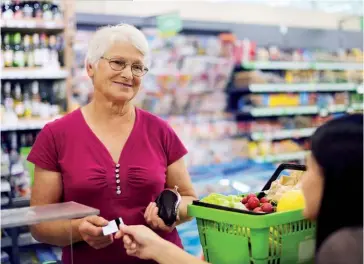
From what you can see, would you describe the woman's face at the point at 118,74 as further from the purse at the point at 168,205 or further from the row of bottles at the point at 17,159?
the row of bottles at the point at 17,159

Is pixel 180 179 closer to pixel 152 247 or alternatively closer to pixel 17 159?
pixel 152 247

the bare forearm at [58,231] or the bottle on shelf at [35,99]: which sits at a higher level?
the bottle on shelf at [35,99]

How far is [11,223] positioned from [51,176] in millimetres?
580

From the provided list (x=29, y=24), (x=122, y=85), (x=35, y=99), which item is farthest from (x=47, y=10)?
(x=122, y=85)

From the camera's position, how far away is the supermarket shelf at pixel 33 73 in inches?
177

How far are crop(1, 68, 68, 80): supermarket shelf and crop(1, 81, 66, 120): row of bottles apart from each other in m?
0.14

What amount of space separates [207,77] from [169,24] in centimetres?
134

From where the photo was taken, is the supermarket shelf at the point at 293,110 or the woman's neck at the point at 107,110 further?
the supermarket shelf at the point at 293,110

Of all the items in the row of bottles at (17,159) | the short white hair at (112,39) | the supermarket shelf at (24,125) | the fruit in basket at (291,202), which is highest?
the short white hair at (112,39)

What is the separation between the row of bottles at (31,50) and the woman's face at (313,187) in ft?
12.1

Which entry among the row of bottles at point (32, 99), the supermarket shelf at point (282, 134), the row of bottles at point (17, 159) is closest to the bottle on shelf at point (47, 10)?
the row of bottles at point (32, 99)

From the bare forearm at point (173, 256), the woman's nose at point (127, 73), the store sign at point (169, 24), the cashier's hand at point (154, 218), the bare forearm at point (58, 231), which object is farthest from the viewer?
the store sign at point (169, 24)

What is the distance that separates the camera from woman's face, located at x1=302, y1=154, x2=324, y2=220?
1.34 metres

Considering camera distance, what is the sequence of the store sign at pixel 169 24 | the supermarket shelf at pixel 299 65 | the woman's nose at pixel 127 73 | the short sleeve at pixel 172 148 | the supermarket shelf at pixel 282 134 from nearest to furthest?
the woman's nose at pixel 127 73 < the short sleeve at pixel 172 148 < the store sign at pixel 169 24 < the supermarket shelf at pixel 299 65 < the supermarket shelf at pixel 282 134
